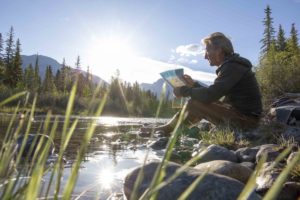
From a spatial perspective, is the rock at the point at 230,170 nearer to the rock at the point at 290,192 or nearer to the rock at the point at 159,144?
the rock at the point at 290,192

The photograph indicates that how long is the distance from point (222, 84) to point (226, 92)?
18cm

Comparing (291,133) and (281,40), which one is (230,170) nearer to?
(291,133)

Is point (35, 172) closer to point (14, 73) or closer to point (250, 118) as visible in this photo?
point (250, 118)

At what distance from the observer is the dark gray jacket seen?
19.9ft

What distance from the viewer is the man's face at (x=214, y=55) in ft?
21.0

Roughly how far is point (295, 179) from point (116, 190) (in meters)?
1.74

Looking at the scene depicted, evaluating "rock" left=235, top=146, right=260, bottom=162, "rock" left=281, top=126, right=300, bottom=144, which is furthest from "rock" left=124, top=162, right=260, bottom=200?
"rock" left=281, top=126, right=300, bottom=144

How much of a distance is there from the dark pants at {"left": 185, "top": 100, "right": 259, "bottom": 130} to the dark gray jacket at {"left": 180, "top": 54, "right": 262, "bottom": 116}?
0.35ft

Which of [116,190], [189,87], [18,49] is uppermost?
[18,49]

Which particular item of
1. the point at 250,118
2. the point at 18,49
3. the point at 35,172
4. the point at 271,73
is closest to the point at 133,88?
the point at 18,49

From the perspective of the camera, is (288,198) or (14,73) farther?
(14,73)

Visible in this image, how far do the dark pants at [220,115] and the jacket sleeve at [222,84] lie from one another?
11.4 inches

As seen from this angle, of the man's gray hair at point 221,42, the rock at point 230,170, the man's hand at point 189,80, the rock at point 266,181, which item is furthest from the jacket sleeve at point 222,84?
the rock at point 266,181

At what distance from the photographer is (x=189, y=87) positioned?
6340mm
